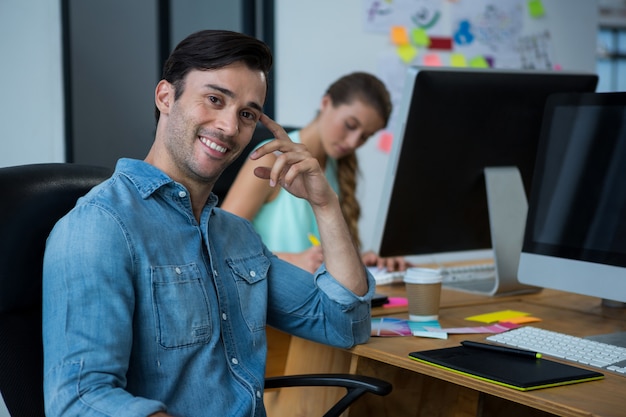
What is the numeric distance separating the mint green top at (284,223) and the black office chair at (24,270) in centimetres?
111

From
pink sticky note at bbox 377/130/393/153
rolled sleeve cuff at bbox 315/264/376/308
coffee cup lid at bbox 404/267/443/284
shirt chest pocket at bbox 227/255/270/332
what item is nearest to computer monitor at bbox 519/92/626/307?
coffee cup lid at bbox 404/267/443/284

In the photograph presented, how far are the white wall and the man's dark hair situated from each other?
210 centimetres

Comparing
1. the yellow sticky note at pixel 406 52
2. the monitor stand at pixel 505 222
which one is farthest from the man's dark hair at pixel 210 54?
the yellow sticky note at pixel 406 52

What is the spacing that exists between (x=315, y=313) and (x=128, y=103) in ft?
7.67

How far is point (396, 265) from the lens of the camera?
7.18 ft

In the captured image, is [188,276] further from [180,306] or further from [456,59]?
[456,59]

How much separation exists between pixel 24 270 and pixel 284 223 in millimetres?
1227

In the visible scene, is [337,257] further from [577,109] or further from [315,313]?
[577,109]

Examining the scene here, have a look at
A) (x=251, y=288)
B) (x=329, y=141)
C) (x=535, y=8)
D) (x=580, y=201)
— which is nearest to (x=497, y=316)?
(x=580, y=201)

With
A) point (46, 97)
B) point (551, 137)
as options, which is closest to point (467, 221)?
point (551, 137)

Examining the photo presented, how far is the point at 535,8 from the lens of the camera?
4.82 metres

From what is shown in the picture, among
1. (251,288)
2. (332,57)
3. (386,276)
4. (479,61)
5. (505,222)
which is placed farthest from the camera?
(479,61)

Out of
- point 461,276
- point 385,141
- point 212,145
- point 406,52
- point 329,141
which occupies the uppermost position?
point 406,52

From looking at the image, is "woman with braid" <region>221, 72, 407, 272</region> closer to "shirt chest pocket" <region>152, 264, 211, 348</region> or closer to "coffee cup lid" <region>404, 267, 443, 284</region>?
"coffee cup lid" <region>404, 267, 443, 284</region>
